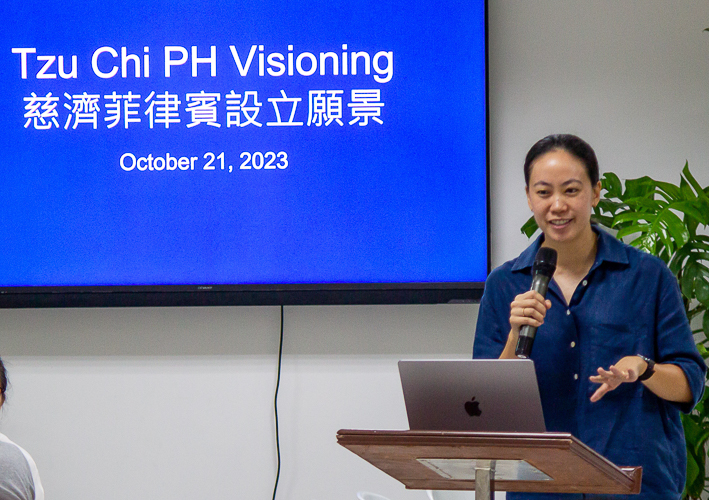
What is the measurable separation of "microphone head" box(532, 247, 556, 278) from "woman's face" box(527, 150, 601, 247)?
66 millimetres

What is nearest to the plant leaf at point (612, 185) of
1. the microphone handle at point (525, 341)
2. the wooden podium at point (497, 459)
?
the microphone handle at point (525, 341)

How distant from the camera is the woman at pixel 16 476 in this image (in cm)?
146

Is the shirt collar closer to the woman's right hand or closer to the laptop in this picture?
the woman's right hand

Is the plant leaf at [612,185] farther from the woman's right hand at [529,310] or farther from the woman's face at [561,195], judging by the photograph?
the woman's right hand at [529,310]

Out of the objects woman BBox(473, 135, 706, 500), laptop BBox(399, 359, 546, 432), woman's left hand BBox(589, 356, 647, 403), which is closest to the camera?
laptop BBox(399, 359, 546, 432)

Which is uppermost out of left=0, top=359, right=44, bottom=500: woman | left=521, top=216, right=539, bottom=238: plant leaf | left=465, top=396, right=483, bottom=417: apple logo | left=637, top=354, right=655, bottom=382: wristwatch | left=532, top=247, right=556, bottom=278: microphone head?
left=521, top=216, right=539, bottom=238: plant leaf

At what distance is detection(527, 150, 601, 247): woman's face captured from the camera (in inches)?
63.4

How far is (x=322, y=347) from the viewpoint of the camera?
9.21ft

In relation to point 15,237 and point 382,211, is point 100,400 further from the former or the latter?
point 382,211

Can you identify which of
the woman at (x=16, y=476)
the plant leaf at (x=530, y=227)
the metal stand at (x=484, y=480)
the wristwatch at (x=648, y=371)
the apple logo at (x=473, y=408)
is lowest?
the woman at (x=16, y=476)

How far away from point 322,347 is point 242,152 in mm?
757

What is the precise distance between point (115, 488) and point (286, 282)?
3.23 ft

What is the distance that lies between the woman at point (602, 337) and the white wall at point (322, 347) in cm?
113

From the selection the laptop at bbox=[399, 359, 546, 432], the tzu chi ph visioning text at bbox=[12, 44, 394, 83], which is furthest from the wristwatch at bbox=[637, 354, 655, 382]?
the tzu chi ph visioning text at bbox=[12, 44, 394, 83]
